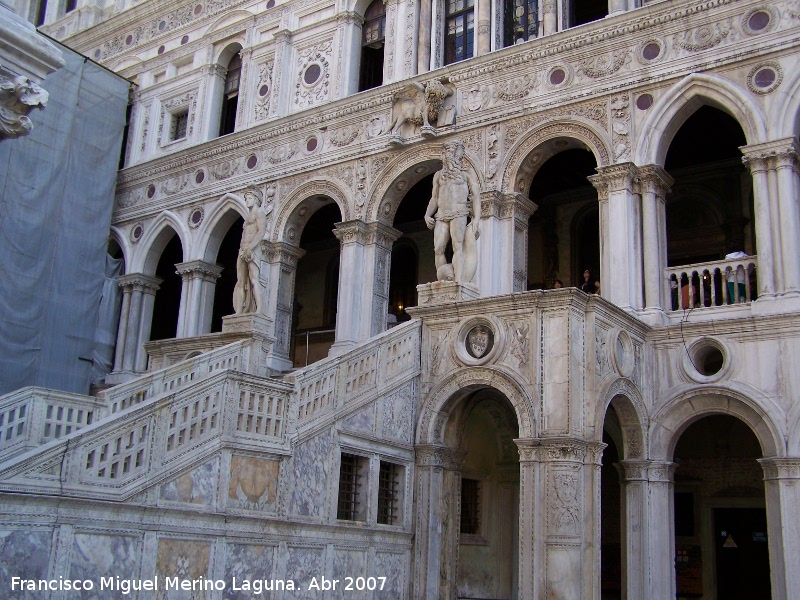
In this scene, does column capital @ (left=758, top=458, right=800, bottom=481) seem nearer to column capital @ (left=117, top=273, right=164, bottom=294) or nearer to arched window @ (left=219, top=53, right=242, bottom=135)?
arched window @ (left=219, top=53, right=242, bottom=135)

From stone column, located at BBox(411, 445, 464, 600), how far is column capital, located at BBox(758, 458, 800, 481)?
4.29m

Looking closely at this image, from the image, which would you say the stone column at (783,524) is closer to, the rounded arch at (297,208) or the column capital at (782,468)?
the column capital at (782,468)

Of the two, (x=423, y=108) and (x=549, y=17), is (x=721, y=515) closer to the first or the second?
(x=423, y=108)

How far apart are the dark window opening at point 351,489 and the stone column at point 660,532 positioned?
411cm

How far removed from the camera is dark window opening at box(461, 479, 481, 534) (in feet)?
51.6

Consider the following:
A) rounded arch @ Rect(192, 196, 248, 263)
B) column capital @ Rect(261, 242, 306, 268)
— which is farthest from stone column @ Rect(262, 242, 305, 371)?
rounded arch @ Rect(192, 196, 248, 263)

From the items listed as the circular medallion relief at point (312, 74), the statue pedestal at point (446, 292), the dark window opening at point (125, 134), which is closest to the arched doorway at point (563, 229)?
the circular medallion relief at point (312, 74)

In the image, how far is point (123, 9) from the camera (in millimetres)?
26281

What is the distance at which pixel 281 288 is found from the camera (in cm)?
1975

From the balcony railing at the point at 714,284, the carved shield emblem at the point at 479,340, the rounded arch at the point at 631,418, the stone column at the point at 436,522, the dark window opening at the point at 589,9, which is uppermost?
the dark window opening at the point at 589,9

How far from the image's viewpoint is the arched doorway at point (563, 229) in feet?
64.8

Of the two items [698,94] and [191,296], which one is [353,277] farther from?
[698,94]

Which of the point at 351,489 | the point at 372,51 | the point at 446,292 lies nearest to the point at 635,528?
the point at 351,489

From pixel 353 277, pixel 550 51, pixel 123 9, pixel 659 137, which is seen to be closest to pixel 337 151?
pixel 353 277
